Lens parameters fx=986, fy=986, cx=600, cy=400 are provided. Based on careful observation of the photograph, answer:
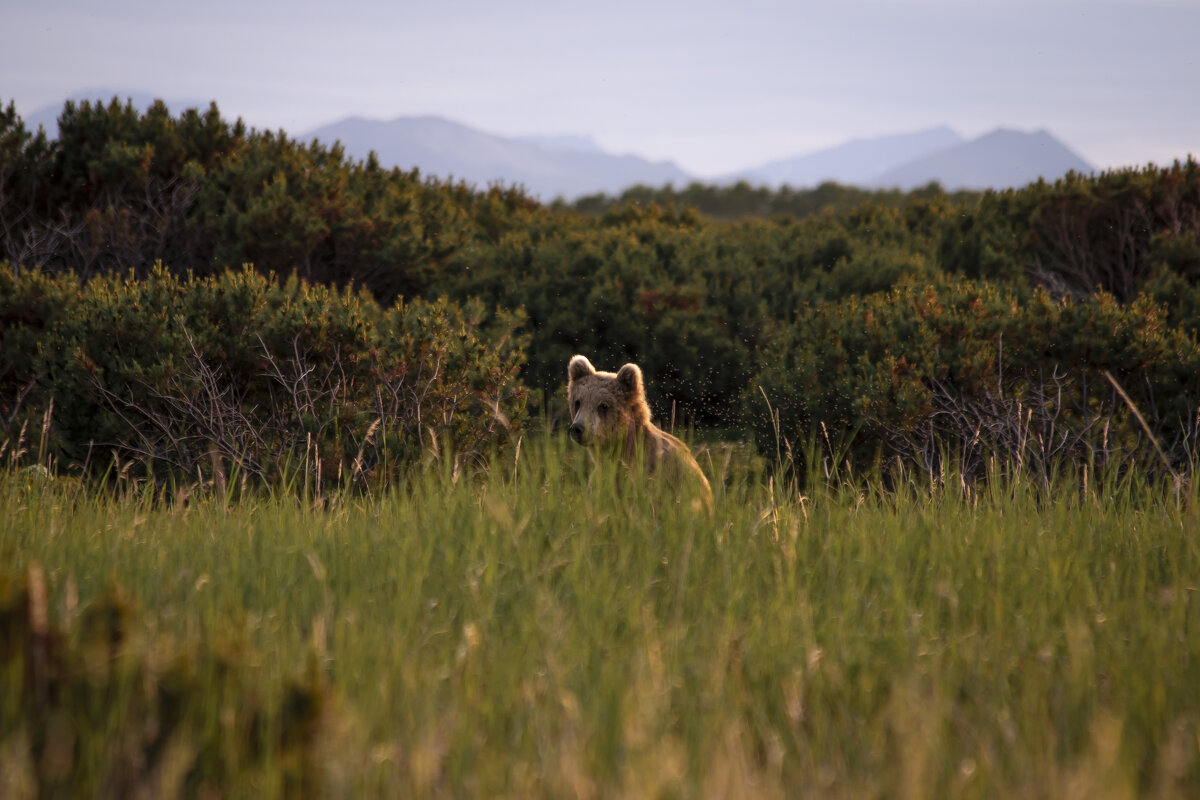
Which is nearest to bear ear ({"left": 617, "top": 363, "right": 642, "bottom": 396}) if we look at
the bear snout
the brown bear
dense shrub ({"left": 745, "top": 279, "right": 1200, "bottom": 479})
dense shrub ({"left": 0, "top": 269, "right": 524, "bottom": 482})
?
the brown bear

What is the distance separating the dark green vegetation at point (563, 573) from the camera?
330cm

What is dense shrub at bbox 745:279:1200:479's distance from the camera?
9.83 m

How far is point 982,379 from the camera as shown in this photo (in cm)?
1012

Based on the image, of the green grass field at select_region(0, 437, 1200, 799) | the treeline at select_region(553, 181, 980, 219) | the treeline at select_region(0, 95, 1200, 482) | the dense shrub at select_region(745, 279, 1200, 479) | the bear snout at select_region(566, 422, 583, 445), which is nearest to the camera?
the green grass field at select_region(0, 437, 1200, 799)

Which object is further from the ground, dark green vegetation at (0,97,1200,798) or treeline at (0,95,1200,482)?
treeline at (0,95,1200,482)

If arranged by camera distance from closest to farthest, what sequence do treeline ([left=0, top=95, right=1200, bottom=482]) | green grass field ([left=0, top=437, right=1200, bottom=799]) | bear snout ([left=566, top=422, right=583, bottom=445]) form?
1. green grass field ([left=0, top=437, right=1200, bottom=799])
2. bear snout ([left=566, top=422, right=583, bottom=445])
3. treeline ([left=0, top=95, right=1200, bottom=482])

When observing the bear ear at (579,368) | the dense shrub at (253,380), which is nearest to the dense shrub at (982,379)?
the bear ear at (579,368)

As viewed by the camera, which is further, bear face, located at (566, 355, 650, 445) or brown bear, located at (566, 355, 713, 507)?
bear face, located at (566, 355, 650, 445)

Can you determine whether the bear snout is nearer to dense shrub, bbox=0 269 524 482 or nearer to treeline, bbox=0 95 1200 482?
dense shrub, bbox=0 269 524 482

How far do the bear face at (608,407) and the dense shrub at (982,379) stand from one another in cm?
189

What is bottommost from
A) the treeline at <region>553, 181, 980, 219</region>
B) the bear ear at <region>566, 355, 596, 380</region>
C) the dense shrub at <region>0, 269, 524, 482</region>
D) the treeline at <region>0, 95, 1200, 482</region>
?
the dense shrub at <region>0, 269, 524, 482</region>

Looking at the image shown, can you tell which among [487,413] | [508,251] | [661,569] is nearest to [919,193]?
[508,251]

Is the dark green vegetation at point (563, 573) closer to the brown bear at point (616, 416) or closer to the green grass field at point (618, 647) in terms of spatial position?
the green grass field at point (618, 647)

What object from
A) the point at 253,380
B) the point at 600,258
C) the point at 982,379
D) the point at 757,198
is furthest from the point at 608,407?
the point at 757,198
